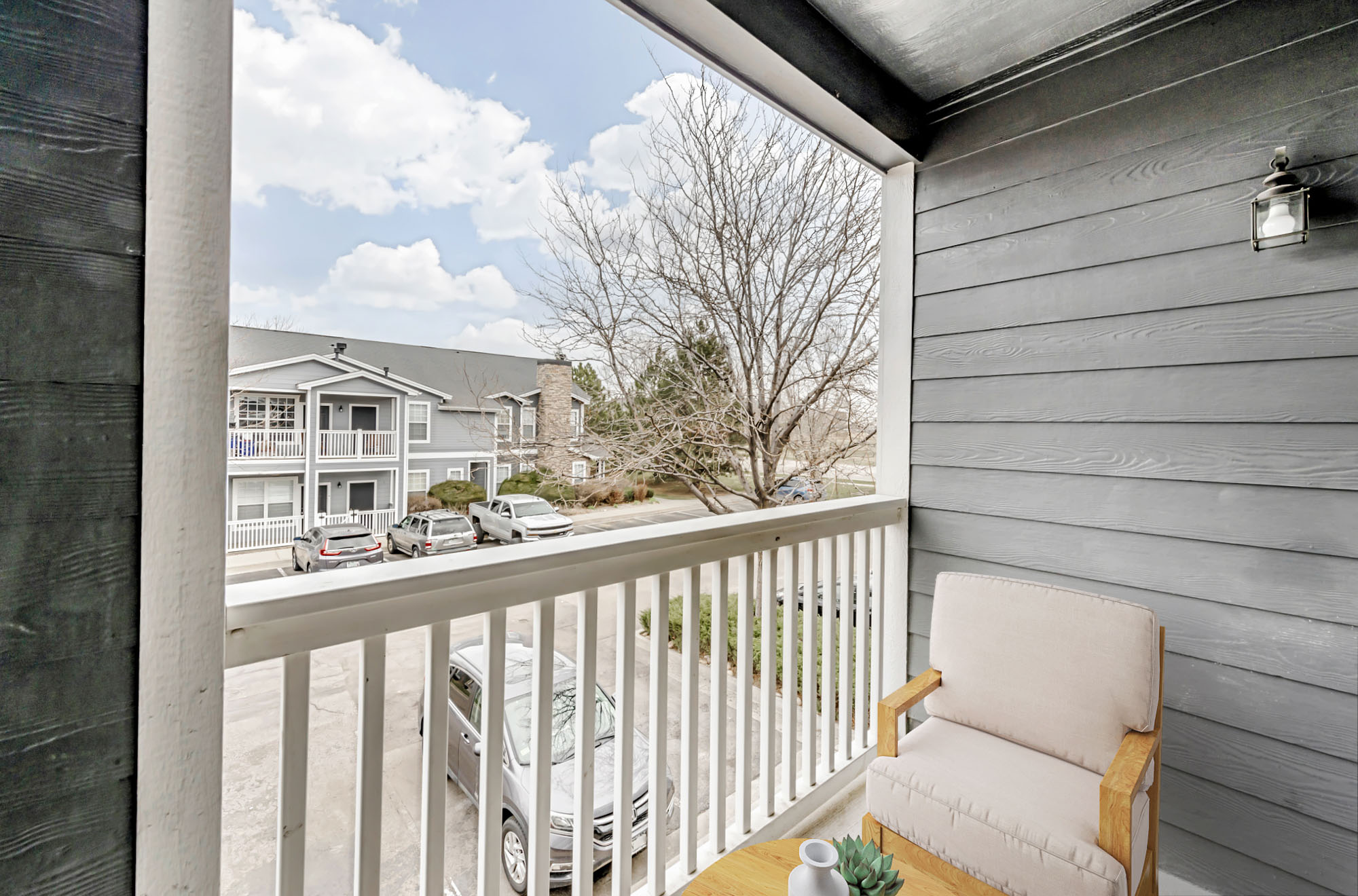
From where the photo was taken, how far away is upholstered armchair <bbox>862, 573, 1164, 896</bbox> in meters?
1.35

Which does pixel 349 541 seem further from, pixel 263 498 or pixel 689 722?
pixel 689 722

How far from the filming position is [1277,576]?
167cm

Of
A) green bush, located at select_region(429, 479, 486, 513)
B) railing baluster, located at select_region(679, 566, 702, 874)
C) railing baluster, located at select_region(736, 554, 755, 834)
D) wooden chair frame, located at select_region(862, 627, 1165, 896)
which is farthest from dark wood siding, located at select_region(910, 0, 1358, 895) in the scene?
green bush, located at select_region(429, 479, 486, 513)

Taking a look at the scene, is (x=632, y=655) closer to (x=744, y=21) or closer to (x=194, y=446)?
(x=194, y=446)

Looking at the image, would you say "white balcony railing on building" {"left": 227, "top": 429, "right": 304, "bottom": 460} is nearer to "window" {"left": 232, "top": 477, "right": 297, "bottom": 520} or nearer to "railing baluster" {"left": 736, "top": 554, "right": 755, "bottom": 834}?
"window" {"left": 232, "top": 477, "right": 297, "bottom": 520}

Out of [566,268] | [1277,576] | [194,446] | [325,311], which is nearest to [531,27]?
[566,268]

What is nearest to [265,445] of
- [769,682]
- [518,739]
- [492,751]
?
[492,751]

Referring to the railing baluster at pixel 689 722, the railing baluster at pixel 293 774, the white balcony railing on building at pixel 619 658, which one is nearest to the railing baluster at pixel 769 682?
the white balcony railing on building at pixel 619 658

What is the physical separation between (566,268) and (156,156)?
0.92m

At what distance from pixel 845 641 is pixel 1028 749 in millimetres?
676

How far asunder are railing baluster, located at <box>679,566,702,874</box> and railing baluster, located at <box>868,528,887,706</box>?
1036mm

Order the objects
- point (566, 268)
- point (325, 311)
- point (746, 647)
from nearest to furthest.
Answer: point (325, 311) < point (566, 268) < point (746, 647)

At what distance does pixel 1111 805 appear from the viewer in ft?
4.24

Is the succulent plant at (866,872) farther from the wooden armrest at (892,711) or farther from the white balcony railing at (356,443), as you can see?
the white balcony railing at (356,443)
